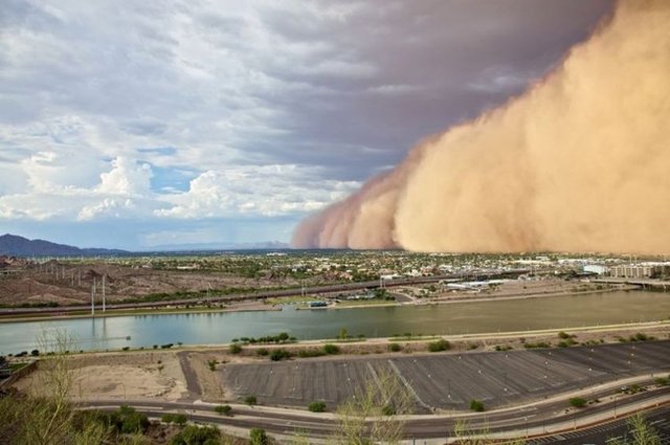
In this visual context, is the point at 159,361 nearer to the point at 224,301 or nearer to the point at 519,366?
the point at 519,366

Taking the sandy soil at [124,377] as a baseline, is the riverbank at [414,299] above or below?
above

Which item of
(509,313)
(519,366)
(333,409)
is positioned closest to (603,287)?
(509,313)

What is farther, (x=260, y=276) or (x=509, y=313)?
(x=260, y=276)

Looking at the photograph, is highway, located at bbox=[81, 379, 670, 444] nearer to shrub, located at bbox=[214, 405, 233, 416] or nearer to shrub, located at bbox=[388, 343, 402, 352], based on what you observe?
shrub, located at bbox=[214, 405, 233, 416]

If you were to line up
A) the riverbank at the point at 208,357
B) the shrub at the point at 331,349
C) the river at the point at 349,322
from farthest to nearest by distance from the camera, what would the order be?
the river at the point at 349,322 < the shrub at the point at 331,349 < the riverbank at the point at 208,357

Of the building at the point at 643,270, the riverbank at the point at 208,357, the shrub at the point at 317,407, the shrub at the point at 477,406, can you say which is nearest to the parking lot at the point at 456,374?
the shrub at the point at 477,406

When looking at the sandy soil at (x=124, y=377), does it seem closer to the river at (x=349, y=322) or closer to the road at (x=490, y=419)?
the road at (x=490, y=419)

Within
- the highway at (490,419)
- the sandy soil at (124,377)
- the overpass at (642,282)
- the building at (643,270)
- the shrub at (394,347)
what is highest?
the building at (643,270)

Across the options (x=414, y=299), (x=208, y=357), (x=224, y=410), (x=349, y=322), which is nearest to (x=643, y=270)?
(x=414, y=299)
